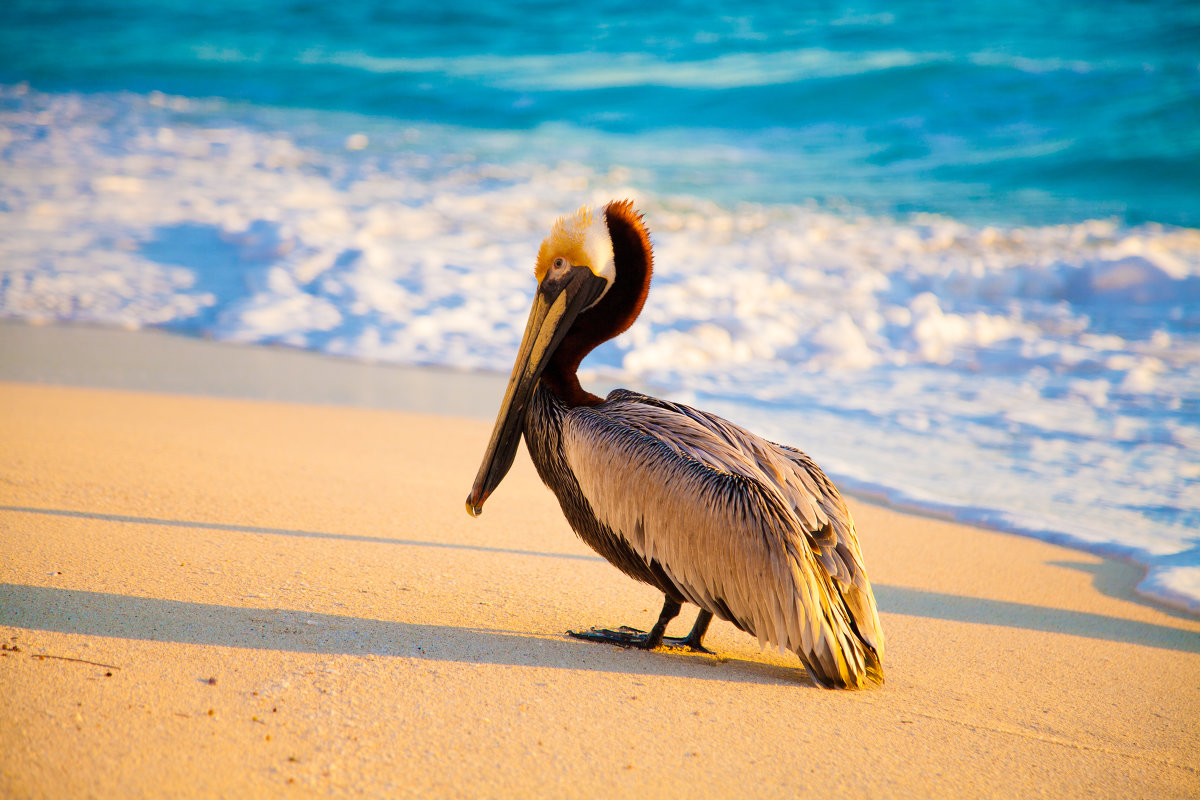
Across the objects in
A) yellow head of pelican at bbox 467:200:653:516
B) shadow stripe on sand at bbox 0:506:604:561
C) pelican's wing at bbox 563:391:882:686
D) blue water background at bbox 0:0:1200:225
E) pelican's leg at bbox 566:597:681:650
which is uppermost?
blue water background at bbox 0:0:1200:225

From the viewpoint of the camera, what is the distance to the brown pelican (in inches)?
97.8

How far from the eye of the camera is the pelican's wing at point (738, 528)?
2.47 meters

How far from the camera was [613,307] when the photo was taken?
3.09m

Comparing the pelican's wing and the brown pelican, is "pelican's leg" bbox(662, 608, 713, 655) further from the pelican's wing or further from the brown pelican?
the pelican's wing

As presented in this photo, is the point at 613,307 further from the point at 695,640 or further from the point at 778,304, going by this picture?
the point at 778,304

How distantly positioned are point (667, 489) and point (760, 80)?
17700 mm

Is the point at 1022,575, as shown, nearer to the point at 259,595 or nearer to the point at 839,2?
the point at 259,595

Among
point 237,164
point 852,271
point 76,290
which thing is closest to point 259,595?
point 76,290

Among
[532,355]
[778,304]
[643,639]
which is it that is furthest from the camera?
[778,304]

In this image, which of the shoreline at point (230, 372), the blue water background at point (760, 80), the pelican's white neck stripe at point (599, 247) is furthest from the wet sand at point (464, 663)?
the blue water background at point (760, 80)

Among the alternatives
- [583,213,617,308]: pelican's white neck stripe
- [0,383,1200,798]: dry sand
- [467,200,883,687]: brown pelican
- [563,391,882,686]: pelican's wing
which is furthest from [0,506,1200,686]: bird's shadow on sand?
[583,213,617,308]: pelican's white neck stripe

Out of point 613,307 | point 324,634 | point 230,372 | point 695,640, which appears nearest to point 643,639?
point 695,640

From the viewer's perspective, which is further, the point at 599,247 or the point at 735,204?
the point at 735,204

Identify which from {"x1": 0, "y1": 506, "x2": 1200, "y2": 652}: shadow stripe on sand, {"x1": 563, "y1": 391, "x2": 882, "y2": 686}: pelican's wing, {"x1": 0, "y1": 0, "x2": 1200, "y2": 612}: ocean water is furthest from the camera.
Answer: {"x1": 0, "y1": 0, "x2": 1200, "y2": 612}: ocean water
